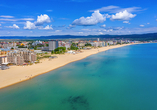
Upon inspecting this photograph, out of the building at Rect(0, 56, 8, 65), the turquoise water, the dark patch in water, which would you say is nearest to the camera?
the dark patch in water

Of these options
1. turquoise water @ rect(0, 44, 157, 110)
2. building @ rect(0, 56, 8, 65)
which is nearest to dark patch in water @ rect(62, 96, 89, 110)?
turquoise water @ rect(0, 44, 157, 110)

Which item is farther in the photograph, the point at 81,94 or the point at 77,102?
the point at 81,94

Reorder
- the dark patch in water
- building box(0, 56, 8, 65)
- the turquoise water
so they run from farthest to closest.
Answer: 1. building box(0, 56, 8, 65)
2. the turquoise water
3. the dark patch in water

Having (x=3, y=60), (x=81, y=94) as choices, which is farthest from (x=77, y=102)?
(x=3, y=60)

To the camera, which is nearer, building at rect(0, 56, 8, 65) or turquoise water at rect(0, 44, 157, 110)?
turquoise water at rect(0, 44, 157, 110)

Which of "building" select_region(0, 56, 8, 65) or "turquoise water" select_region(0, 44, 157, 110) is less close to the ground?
"building" select_region(0, 56, 8, 65)

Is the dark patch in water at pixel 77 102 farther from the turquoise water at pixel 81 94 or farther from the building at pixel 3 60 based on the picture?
the building at pixel 3 60

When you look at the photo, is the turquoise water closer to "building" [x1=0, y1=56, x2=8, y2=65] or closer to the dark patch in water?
the dark patch in water

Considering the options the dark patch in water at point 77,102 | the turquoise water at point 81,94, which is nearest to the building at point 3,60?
the turquoise water at point 81,94

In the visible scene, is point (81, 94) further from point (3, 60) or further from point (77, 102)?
point (3, 60)
